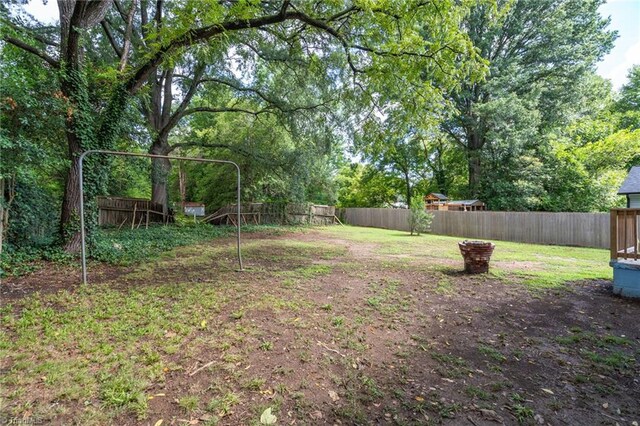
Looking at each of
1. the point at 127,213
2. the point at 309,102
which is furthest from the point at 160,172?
the point at 309,102

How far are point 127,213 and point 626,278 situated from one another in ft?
50.9

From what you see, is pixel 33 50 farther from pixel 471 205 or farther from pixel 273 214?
pixel 471 205

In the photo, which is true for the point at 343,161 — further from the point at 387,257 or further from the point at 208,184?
the point at 387,257

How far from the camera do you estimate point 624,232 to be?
4.66 m

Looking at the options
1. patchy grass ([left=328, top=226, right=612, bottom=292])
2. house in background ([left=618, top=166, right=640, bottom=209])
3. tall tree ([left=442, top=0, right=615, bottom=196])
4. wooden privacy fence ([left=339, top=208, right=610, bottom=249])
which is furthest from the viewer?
tall tree ([left=442, top=0, right=615, bottom=196])

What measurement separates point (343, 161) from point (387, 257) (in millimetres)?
22581

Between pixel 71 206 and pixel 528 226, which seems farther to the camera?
pixel 528 226

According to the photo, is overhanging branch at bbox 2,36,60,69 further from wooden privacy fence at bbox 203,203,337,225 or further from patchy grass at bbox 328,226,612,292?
wooden privacy fence at bbox 203,203,337,225

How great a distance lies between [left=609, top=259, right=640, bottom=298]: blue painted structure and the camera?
4309 millimetres

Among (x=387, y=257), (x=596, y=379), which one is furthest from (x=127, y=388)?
(x=387, y=257)

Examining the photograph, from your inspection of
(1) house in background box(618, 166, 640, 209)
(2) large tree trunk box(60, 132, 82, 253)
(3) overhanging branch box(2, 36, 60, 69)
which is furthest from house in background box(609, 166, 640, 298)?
Answer: (3) overhanging branch box(2, 36, 60, 69)

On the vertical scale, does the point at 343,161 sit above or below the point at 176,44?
above

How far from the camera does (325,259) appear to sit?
23.3 feet

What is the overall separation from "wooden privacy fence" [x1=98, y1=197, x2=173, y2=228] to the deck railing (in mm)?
13925
